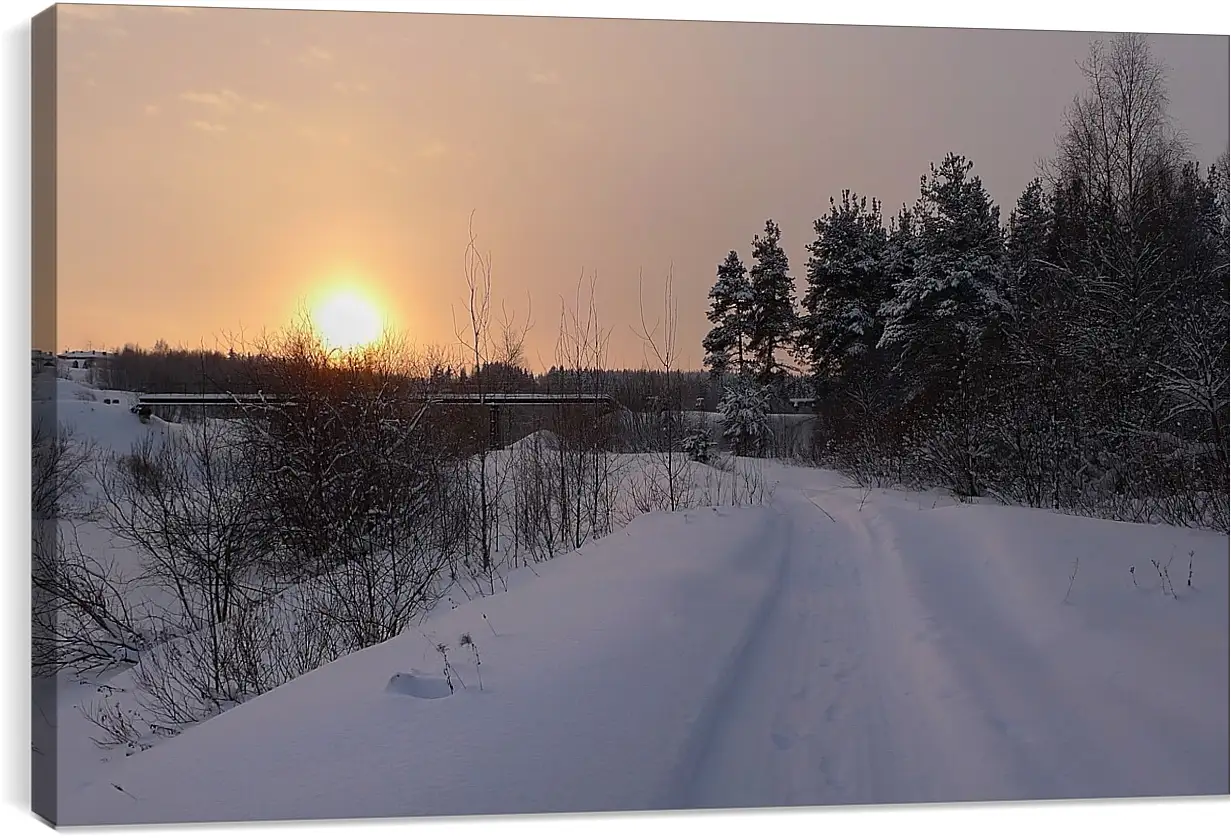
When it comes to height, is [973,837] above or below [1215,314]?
below

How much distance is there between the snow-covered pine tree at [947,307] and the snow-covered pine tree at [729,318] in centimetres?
179

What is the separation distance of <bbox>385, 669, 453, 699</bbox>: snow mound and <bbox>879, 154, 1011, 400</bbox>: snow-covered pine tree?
4.49m

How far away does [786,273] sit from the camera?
4816mm

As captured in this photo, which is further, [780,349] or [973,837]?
[780,349]

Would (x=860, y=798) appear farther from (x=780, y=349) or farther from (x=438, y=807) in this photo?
(x=780, y=349)

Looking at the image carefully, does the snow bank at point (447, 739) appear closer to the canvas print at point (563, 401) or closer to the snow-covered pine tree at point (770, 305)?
the canvas print at point (563, 401)

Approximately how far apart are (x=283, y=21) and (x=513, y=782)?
3360 millimetres

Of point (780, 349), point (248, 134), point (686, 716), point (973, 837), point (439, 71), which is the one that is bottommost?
point (973, 837)

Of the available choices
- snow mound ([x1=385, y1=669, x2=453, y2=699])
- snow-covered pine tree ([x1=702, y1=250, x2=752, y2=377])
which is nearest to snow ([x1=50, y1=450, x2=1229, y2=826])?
snow mound ([x1=385, y1=669, x2=453, y2=699])

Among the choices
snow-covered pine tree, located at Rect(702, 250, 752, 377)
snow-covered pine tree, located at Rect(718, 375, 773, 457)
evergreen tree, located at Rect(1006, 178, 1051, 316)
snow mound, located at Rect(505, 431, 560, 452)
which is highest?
evergreen tree, located at Rect(1006, 178, 1051, 316)

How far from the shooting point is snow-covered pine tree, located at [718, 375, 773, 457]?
5289mm

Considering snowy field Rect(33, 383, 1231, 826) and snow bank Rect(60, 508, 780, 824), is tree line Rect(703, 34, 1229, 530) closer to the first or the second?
snowy field Rect(33, 383, 1231, 826)

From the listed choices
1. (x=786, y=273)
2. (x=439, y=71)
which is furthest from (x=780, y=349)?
(x=439, y=71)

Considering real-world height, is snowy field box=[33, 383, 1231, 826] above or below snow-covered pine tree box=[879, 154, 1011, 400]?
below
